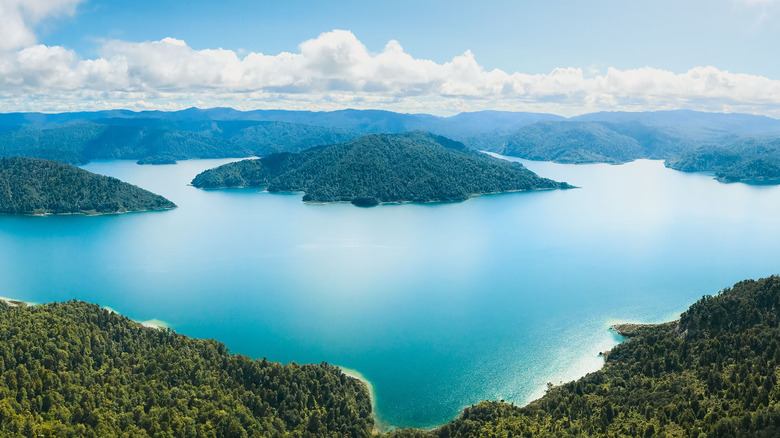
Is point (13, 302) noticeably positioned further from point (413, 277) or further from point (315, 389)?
→ point (413, 277)

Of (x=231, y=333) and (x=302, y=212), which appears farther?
(x=302, y=212)

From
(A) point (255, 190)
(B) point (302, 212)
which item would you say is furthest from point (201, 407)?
(A) point (255, 190)

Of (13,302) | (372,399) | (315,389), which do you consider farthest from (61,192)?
(372,399)

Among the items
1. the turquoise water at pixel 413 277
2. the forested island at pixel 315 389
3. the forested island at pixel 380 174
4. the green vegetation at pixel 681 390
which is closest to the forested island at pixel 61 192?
the turquoise water at pixel 413 277

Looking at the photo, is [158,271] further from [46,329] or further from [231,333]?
[46,329]

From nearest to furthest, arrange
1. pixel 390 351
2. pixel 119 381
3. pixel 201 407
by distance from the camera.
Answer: pixel 201 407 → pixel 119 381 → pixel 390 351

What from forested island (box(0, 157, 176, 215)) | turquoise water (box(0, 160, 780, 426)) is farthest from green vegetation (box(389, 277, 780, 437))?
forested island (box(0, 157, 176, 215))

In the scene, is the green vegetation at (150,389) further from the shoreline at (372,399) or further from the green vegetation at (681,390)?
the green vegetation at (681,390)

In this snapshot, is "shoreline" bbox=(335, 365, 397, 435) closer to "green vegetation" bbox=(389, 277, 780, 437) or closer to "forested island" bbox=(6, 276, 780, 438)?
"forested island" bbox=(6, 276, 780, 438)
